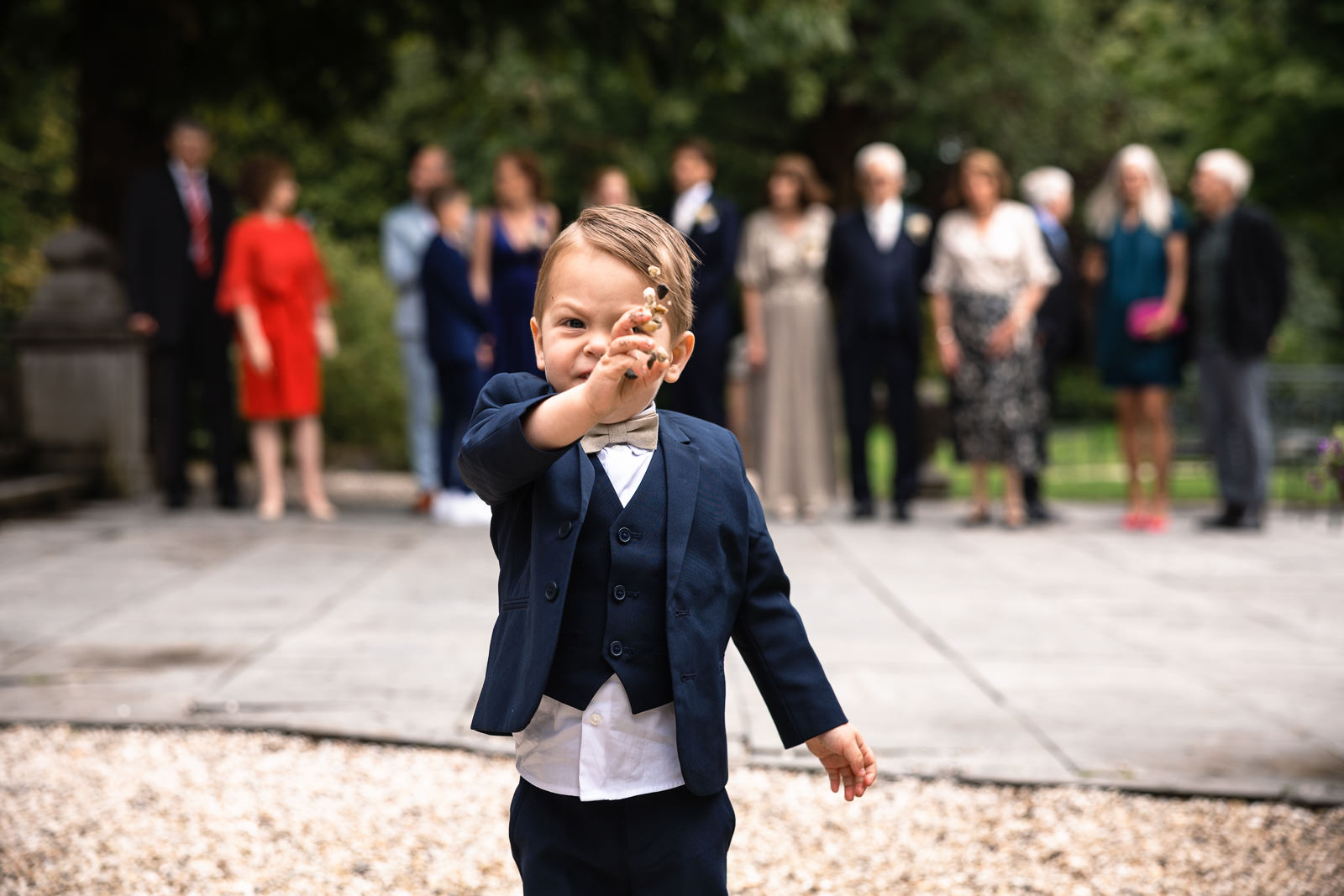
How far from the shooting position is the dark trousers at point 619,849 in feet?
6.90

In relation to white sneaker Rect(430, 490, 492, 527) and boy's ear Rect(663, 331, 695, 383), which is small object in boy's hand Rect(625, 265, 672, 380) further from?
white sneaker Rect(430, 490, 492, 527)

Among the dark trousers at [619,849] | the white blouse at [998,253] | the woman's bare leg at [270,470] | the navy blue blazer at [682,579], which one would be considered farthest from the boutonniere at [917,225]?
the dark trousers at [619,849]

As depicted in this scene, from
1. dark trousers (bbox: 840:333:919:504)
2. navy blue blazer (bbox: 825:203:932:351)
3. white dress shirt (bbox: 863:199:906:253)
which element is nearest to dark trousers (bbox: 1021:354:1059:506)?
dark trousers (bbox: 840:333:919:504)

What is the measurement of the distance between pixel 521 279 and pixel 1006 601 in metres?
3.34

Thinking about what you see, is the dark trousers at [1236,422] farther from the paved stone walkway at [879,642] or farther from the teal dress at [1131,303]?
the paved stone walkway at [879,642]

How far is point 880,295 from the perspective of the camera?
8.94 meters

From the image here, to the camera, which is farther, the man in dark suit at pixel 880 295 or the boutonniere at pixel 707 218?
the man in dark suit at pixel 880 295

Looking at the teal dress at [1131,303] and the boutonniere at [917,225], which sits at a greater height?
the boutonniere at [917,225]

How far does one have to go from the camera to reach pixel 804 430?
9.39 meters

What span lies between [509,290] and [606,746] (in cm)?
617

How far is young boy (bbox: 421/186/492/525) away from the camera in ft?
28.4

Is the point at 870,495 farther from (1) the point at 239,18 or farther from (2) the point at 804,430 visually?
(1) the point at 239,18

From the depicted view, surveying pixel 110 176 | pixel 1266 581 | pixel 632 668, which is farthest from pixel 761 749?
pixel 110 176

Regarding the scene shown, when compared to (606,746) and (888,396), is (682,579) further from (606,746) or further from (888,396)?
(888,396)
